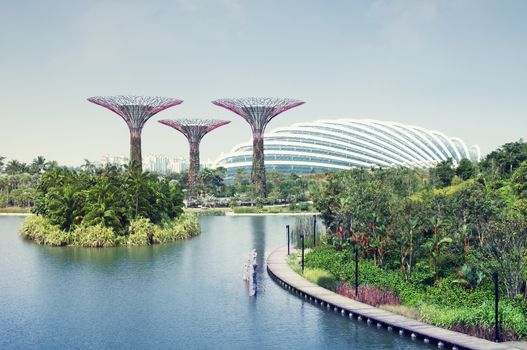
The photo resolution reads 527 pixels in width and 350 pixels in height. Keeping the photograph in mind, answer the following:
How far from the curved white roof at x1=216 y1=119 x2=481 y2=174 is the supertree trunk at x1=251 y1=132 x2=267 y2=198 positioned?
43825 millimetres

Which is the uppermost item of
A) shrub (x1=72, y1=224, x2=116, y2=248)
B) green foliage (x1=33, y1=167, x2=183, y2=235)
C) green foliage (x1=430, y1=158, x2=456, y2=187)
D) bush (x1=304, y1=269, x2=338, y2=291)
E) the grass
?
green foliage (x1=430, y1=158, x2=456, y2=187)

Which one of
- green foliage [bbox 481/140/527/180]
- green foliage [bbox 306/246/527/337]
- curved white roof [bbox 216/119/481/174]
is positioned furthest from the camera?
curved white roof [bbox 216/119/481/174]

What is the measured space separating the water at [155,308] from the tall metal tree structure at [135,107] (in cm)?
4326

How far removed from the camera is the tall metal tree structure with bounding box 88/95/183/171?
89.1 meters

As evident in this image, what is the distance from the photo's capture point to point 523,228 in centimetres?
2952

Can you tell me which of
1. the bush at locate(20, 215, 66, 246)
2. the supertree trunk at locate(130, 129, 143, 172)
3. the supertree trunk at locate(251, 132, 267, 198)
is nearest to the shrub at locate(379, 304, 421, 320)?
the bush at locate(20, 215, 66, 246)

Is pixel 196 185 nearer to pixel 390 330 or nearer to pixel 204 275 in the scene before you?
pixel 204 275

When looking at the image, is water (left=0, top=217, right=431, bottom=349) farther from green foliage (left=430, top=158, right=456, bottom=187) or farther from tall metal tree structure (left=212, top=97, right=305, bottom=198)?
tall metal tree structure (left=212, top=97, right=305, bottom=198)

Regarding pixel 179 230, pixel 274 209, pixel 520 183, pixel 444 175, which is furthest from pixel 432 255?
pixel 274 209

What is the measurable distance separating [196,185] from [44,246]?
49874mm

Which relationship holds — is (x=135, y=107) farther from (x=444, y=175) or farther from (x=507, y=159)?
(x=507, y=159)

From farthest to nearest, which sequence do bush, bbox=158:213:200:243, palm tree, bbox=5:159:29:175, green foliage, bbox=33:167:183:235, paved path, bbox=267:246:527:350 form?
palm tree, bbox=5:159:29:175, bush, bbox=158:213:200:243, green foliage, bbox=33:167:183:235, paved path, bbox=267:246:527:350

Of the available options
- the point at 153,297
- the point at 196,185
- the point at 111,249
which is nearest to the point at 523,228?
the point at 153,297

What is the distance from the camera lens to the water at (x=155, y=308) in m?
25.8
